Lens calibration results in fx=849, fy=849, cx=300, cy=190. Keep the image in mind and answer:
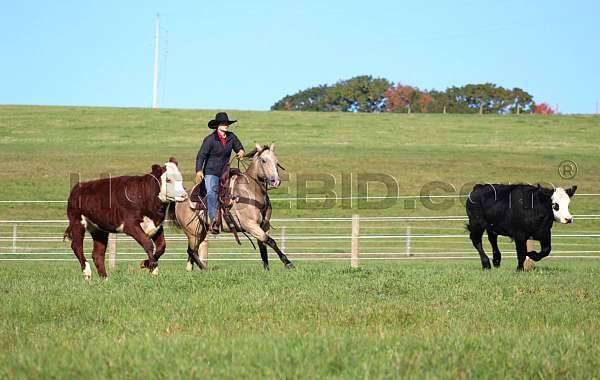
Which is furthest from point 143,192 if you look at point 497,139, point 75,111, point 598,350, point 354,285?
point 75,111

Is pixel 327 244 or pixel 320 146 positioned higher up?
pixel 320 146

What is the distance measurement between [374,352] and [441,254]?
2129 cm

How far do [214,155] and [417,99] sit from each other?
94.2 m

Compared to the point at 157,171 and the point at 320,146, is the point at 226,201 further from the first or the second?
the point at 320,146

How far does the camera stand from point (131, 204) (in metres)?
12.8

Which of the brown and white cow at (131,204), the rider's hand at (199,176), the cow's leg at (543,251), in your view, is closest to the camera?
the brown and white cow at (131,204)

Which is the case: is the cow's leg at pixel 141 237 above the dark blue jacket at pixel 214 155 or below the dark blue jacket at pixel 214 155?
below

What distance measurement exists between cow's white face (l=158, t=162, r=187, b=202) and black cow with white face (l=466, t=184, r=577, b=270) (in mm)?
6107

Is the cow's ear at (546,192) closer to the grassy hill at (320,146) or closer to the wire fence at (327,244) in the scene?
the wire fence at (327,244)

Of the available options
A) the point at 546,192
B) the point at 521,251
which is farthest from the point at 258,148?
the point at 546,192

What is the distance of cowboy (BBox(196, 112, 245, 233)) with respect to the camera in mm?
13742

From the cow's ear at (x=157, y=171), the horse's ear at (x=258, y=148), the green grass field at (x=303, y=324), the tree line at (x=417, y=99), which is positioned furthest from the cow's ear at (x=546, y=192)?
the tree line at (x=417, y=99)

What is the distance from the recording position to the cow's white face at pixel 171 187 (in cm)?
1284

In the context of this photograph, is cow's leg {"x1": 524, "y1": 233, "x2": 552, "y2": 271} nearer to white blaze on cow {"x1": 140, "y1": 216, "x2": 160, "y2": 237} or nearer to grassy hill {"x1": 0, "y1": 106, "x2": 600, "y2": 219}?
white blaze on cow {"x1": 140, "y1": 216, "x2": 160, "y2": 237}
